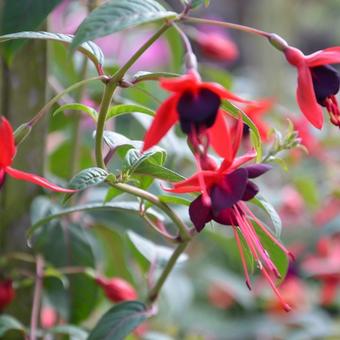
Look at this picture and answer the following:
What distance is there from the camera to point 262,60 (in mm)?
2574

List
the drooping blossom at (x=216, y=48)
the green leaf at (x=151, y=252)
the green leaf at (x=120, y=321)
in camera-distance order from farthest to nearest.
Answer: the drooping blossom at (x=216, y=48)
the green leaf at (x=151, y=252)
the green leaf at (x=120, y=321)

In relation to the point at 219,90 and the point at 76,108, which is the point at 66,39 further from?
the point at 219,90

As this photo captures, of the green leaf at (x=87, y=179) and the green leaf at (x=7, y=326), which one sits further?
the green leaf at (x=7, y=326)

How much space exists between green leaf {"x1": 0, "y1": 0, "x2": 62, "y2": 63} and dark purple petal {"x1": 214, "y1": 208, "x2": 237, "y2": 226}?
0.65 ft

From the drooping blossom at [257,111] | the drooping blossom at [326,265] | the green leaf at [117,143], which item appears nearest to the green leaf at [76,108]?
the green leaf at [117,143]

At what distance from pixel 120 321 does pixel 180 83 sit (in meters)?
0.32

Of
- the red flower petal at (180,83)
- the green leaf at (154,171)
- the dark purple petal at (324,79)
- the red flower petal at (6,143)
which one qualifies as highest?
the red flower petal at (180,83)

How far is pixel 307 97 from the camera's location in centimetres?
50

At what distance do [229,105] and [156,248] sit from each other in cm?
31

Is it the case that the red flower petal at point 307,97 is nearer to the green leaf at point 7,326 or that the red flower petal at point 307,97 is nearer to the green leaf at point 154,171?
the green leaf at point 154,171

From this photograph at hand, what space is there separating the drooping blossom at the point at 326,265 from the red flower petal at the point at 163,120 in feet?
3.08

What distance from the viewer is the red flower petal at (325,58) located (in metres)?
0.49

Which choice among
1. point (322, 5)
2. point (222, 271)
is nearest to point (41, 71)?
point (222, 271)

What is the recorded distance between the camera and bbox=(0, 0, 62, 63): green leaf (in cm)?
55
